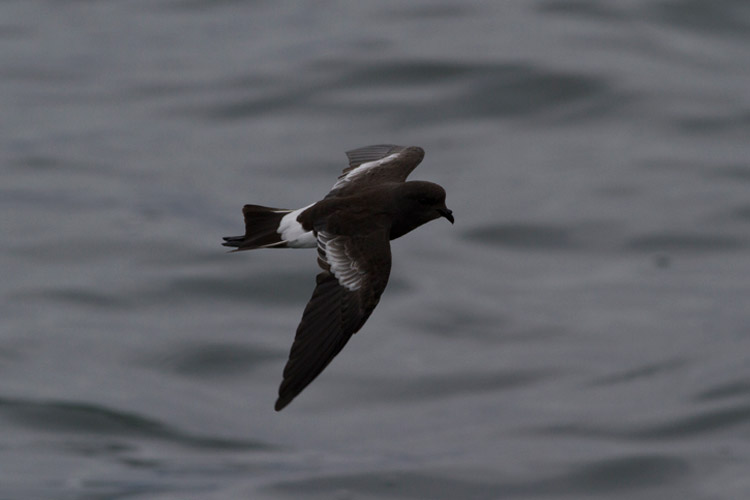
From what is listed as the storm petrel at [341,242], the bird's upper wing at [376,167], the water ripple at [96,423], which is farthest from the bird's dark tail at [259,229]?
the water ripple at [96,423]

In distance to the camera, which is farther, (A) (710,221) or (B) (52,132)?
(B) (52,132)

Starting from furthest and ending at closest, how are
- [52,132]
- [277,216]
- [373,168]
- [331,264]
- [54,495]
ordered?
[52,132]
[54,495]
[373,168]
[277,216]
[331,264]

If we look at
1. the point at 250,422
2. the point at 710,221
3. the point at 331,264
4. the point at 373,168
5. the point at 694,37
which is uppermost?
the point at 694,37

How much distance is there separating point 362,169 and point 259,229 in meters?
1.23

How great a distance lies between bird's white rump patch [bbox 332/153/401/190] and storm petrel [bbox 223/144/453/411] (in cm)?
18

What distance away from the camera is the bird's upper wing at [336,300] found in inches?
272

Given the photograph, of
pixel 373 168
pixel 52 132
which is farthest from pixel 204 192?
pixel 373 168

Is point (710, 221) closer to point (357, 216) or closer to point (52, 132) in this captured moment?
point (52, 132)

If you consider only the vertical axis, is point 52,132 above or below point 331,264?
above

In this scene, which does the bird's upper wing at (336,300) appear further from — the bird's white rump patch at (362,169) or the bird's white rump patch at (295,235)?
the bird's white rump patch at (362,169)

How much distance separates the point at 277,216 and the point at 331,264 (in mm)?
748

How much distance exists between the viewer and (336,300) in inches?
290

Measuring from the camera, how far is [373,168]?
29.9ft

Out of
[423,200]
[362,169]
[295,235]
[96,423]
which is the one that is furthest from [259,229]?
[96,423]
